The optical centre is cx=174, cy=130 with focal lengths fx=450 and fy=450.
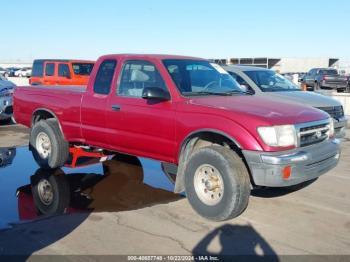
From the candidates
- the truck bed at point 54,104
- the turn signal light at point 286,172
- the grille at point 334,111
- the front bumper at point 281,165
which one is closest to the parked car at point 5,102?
the truck bed at point 54,104

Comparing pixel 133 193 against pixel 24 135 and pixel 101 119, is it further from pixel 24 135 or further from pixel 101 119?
pixel 24 135

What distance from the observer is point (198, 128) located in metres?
5.31

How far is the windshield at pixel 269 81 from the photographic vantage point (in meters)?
10.0

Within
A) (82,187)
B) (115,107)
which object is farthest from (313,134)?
(82,187)

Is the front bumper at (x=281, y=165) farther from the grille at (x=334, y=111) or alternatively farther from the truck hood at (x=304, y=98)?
the grille at (x=334, y=111)

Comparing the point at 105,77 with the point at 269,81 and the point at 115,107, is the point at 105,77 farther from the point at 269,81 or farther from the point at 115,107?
the point at 269,81

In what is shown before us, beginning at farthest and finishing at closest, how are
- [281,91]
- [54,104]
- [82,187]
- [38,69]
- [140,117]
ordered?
[38,69] < [281,91] < [54,104] < [82,187] < [140,117]

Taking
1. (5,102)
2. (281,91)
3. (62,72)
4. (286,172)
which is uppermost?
(62,72)

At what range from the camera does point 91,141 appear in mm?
6805

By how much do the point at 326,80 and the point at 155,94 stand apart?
24366mm

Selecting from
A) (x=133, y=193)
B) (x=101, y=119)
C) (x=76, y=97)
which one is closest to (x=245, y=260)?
(x=133, y=193)

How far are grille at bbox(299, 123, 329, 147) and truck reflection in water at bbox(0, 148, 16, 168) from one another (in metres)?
5.17

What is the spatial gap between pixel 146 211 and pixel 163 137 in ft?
3.12

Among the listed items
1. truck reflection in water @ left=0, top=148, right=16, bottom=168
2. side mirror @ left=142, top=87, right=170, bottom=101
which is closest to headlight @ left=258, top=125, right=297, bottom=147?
side mirror @ left=142, top=87, right=170, bottom=101
